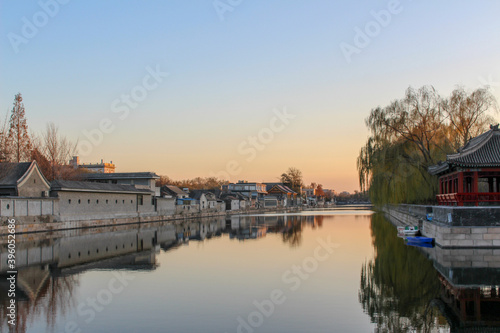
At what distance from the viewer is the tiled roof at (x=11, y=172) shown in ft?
88.1

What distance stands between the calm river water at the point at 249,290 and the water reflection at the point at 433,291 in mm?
27

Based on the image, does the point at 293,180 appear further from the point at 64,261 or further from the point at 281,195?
the point at 64,261

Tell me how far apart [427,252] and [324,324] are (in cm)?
1141

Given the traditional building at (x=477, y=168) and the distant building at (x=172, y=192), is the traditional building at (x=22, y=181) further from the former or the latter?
the distant building at (x=172, y=192)

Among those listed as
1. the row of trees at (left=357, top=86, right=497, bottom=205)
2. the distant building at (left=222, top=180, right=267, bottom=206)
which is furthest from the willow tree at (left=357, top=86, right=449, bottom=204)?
the distant building at (left=222, top=180, right=267, bottom=206)

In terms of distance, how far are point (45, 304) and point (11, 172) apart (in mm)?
20190

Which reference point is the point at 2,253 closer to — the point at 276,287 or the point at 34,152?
the point at 276,287

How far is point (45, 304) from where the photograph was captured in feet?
33.6

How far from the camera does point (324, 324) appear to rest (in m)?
8.74

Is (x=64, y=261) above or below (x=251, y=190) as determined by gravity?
below

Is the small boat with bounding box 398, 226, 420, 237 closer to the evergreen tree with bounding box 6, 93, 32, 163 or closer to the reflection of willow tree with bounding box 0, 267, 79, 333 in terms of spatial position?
the reflection of willow tree with bounding box 0, 267, 79, 333

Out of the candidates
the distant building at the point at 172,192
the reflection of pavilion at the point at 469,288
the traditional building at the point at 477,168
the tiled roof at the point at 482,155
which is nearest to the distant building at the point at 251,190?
the distant building at the point at 172,192

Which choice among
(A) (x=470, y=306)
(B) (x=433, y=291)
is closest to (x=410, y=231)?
(B) (x=433, y=291)

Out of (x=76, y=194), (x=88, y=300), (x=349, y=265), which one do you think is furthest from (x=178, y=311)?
(x=76, y=194)
